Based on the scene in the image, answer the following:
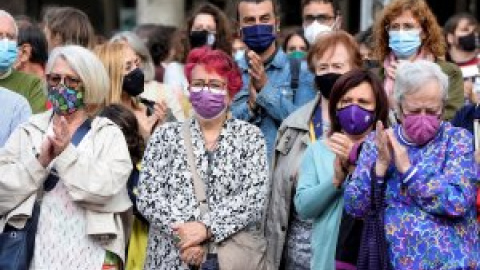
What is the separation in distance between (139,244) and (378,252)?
1899mm

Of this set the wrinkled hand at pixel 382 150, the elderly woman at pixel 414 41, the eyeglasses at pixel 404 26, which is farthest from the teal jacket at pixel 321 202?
the eyeglasses at pixel 404 26

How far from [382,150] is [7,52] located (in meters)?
3.04

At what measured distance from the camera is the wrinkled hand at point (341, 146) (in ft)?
22.7

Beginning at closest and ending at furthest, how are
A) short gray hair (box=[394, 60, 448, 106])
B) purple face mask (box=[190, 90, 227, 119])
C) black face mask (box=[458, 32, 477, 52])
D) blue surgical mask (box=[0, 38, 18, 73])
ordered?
short gray hair (box=[394, 60, 448, 106]) → purple face mask (box=[190, 90, 227, 119]) → blue surgical mask (box=[0, 38, 18, 73]) → black face mask (box=[458, 32, 477, 52])

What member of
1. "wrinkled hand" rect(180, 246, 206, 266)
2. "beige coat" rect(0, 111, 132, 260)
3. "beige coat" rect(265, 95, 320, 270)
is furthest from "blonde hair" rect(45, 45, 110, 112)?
"beige coat" rect(265, 95, 320, 270)

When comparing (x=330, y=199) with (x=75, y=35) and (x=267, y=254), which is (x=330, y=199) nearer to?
(x=267, y=254)

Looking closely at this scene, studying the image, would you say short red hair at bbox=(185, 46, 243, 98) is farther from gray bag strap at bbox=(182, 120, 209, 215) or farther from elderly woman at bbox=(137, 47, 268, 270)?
gray bag strap at bbox=(182, 120, 209, 215)

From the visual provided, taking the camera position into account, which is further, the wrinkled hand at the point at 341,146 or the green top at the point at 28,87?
the green top at the point at 28,87

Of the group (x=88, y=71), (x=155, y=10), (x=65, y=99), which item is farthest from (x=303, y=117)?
(x=155, y=10)

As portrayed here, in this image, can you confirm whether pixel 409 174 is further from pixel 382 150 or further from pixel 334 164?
pixel 334 164

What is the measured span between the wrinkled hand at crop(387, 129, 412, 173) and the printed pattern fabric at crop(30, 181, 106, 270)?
1791 mm

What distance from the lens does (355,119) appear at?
23.3 feet

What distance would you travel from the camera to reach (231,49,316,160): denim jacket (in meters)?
8.41

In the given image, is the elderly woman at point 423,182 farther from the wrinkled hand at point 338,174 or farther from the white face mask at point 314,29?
the white face mask at point 314,29
